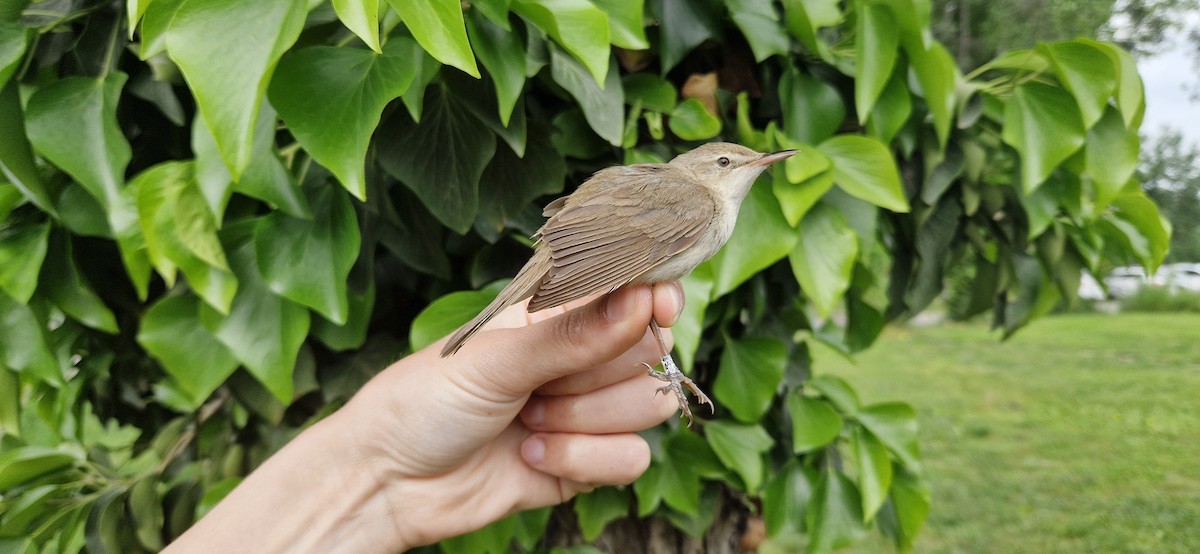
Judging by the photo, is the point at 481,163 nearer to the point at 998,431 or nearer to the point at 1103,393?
the point at 1103,393

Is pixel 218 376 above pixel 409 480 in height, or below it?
above

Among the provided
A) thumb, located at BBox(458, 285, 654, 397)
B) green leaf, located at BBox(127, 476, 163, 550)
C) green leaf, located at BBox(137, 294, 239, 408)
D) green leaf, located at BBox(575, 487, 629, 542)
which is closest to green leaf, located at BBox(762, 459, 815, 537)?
green leaf, located at BBox(575, 487, 629, 542)

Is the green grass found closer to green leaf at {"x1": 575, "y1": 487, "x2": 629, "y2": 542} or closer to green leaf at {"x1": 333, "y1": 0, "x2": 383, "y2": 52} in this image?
green leaf at {"x1": 575, "y1": 487, "x2": 629, "y2": 542}

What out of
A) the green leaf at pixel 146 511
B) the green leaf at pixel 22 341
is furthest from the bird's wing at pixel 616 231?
the green leaf at pixel 146 511

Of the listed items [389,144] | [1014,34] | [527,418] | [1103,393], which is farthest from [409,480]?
[1103,393]

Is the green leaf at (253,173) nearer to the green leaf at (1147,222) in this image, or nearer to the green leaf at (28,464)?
the green leaf at (28,464)

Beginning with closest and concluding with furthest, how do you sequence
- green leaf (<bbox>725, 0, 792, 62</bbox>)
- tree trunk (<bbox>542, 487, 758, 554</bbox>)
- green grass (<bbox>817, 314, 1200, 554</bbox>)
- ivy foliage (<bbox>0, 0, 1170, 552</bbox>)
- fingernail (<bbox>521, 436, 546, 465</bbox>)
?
1. ivy foliage (<bbox>0, 0, 1170, 552</bbox>)
2. green leaf (<bbox>725, 0, 792, 62</bbox>)
3. fingernail (<bbox>521, 436, 546, 465</bbox>)
4. tree trunk (<bbox>542, 487, 758, 554</bbox>)
5. green grass (<bbox>817, 314, 1200, 554</bbox>)
